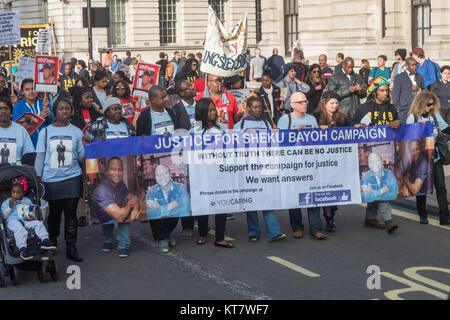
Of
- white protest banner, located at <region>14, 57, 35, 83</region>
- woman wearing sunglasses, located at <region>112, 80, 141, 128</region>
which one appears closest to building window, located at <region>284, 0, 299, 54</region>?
white protest banner, located at <region>14, 57, 35, 83</region>

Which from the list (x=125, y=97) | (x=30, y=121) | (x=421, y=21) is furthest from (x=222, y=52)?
(x=421, y=21)

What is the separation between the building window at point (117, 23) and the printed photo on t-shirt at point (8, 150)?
3915cm

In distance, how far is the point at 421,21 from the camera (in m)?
27.6

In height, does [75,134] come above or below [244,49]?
below

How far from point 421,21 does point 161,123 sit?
19072 millimetres

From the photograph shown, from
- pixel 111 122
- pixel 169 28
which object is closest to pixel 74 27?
pixel 169 28

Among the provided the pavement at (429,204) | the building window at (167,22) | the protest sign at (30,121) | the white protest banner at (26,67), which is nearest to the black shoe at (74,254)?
the protest sign at (30,121)

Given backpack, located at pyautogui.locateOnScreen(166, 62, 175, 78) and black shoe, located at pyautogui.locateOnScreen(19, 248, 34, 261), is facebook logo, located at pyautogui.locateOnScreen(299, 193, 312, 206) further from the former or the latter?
backpack, located at pyautogui.locateOnScreen(166, 62, 175, 78)

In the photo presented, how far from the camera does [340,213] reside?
1202 cm

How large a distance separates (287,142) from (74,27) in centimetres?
3928

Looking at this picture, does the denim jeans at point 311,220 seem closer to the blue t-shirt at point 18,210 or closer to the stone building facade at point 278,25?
the blue t-shirt at point 18,210
